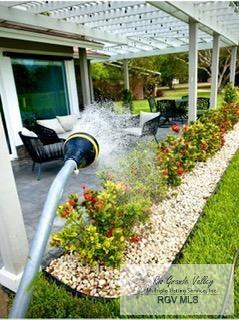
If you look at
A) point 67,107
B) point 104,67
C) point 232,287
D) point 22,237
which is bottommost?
point 232,287

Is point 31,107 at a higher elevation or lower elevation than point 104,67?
lower

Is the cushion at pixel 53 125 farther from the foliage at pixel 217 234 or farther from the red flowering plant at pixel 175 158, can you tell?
the foliage at pixel 217 234

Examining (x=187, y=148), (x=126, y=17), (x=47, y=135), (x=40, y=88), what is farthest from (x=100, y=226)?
(x=40, y=88)

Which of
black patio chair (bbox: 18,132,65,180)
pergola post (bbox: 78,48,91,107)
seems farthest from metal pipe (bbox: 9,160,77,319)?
pergola post (bbox: 78,48,91,107)

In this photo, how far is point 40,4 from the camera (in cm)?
551

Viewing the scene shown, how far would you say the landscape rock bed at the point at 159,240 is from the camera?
Answer: 2.62 metres

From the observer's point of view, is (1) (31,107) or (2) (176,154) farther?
(1) (31,107)

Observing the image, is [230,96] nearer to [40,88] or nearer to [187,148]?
[187,148]

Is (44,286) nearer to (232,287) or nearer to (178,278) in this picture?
(178,278)

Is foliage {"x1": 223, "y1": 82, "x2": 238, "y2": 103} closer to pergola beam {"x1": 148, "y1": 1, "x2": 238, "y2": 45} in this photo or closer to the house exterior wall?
pergola beam {"x1": 148, "y1": 1, "x2": 238, "y2": 45}

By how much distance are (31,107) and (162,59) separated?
23422 mm

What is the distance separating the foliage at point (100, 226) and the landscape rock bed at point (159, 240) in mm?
144

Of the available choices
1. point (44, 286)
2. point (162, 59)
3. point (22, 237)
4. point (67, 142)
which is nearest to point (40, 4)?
point (22, 237)

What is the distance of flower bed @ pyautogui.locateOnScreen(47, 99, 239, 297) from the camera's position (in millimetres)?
2670
